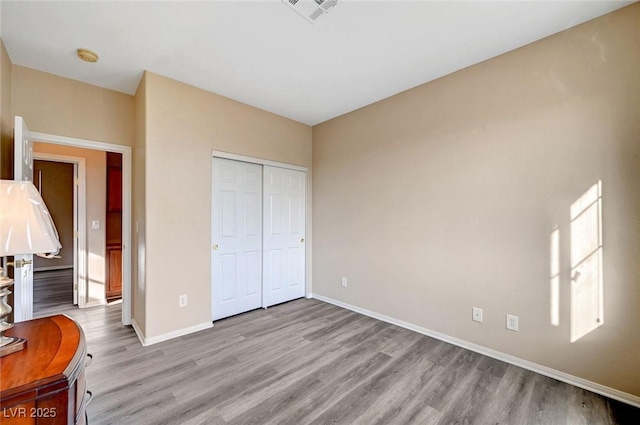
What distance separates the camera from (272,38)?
7.29 ft

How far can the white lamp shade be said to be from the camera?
3.61ft

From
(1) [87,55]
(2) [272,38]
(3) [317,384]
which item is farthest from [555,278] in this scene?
(1) [87,55]

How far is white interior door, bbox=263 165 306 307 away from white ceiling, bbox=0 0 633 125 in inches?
53.9

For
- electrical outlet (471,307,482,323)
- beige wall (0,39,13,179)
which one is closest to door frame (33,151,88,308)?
beige wall (0,39,13,179)

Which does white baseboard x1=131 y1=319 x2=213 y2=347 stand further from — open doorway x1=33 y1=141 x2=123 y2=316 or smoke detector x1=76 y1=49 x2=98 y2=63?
smoke detector x1=76 y1=49 x2=98 y2=63

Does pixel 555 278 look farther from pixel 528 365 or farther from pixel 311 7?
pixel 311 7

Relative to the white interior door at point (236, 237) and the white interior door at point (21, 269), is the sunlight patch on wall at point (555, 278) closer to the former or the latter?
the white interior door at point (236, 237)

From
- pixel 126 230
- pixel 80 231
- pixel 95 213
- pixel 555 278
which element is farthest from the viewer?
pixel 95 213

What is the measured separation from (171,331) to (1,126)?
7.45 feet

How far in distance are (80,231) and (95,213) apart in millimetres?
308

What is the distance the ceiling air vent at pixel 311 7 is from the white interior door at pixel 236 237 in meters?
1.91

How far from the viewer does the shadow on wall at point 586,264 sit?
6.47ft

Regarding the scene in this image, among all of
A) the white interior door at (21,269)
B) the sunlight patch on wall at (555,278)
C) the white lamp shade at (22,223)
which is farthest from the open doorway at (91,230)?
the sunlight patch on wall at (555,278)

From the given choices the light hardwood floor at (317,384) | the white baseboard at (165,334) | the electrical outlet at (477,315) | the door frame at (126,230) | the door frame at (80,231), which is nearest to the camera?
the light hardwood floor at (317,384)
